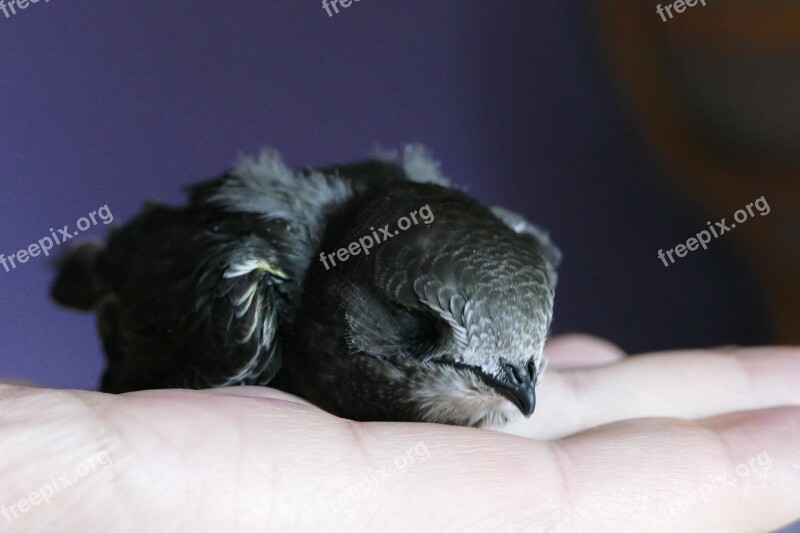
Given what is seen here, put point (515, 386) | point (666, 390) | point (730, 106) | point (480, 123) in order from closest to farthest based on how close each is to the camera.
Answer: point (515, 386)
point (666, 390)
point (730, 106)
point (480, 123)

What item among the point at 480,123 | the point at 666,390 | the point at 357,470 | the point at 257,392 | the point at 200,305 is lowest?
the point at 666,390

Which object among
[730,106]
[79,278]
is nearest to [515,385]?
[79,278]

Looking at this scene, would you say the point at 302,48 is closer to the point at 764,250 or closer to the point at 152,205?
the point at 152,205

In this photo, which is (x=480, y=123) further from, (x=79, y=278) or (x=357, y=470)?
(x=357, y=470)

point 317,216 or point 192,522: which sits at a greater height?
point 317,216

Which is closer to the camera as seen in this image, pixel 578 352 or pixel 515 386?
pixel 515 386

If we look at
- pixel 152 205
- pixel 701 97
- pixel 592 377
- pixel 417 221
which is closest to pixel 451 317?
pixel 417 221
